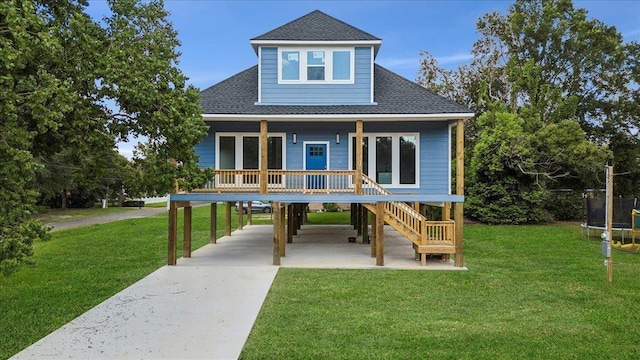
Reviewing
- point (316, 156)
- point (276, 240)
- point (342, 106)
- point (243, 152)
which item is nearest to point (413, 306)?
point (276, 240)

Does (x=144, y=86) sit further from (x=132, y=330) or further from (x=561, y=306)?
(x=561, y=306)

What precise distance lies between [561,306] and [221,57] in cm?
2050

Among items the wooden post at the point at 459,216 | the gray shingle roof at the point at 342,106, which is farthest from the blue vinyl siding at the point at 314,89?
the wooden post at the point at 459,216

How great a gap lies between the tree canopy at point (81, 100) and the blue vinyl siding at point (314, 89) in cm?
602

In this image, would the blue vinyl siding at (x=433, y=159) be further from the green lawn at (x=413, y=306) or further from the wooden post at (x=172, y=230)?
the wooden post at (x=172, y=230)

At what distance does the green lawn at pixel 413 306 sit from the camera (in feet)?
21.0

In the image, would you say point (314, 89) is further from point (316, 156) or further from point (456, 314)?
point (456, 314)

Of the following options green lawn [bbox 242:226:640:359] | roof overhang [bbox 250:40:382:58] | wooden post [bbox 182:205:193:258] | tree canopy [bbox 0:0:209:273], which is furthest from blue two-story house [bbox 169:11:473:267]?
tree canopy [bbox 0:0:209:273]

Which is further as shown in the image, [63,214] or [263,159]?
[63,214]

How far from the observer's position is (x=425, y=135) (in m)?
14.6

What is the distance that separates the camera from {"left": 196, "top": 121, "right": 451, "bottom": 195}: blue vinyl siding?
14.5 metres

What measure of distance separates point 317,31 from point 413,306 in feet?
31.4

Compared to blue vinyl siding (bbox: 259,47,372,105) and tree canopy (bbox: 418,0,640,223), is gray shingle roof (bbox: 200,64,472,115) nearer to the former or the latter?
blue vinyl siding (bbox: 259,47,372,105)

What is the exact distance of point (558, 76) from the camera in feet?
103
